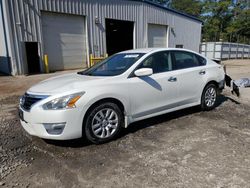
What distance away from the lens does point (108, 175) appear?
2621 millimetres

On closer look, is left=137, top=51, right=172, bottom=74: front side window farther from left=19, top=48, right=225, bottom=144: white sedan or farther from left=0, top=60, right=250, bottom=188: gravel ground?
left=0, top=60, right=250, bottom=188: gravel ground

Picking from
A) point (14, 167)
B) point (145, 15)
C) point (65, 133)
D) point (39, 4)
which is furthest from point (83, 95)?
point (145, 15)

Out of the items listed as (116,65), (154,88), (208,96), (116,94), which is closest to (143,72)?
(154,88)

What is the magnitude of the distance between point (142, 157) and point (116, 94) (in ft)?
3.58

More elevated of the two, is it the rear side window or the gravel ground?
the rear side window

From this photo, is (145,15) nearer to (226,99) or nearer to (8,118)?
(226,99)

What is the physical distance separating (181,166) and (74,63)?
491 inches

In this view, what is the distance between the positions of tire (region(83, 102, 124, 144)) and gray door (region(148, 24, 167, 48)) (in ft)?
50.5

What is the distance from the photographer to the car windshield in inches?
152

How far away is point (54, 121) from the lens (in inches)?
118

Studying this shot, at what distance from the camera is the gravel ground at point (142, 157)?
2510mm

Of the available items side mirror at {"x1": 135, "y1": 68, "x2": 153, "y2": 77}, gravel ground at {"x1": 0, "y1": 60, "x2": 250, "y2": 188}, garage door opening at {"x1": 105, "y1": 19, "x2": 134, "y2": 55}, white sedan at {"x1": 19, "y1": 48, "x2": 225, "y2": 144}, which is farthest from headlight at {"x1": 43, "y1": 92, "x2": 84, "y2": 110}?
garage door opening at {"x1": 105, "y1": 19, "x2": 134, "y2": 55}

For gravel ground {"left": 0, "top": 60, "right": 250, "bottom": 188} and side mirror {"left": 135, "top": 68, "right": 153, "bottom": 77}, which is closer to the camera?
gravel ground {"left": 0, "top": 60, "right": 250, "bottom": 188}

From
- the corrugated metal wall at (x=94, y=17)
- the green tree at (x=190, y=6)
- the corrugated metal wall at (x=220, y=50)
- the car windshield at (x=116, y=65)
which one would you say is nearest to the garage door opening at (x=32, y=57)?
the corrugated metal wall at (x=94, y=17)
